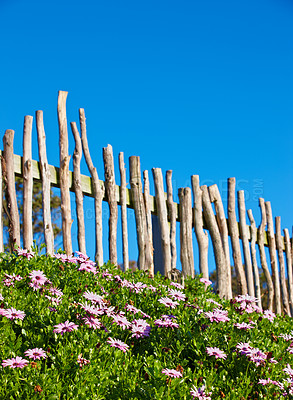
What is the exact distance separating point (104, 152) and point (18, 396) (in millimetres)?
4341

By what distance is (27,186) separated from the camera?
6199 mm

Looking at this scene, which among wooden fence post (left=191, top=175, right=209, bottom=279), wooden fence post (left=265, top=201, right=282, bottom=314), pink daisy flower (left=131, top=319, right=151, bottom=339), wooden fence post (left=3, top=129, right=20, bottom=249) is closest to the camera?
pink daisy flower (left=131, top=319, right=151, bottom=339)

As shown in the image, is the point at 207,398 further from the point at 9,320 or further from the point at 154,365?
the point at 9,320

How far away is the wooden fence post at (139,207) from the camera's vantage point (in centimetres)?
686

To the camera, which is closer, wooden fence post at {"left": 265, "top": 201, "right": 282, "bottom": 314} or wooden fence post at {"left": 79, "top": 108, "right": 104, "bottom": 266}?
wooden fence post at {"left": 79, "top": 108, "right": 104, "bottom": 266}

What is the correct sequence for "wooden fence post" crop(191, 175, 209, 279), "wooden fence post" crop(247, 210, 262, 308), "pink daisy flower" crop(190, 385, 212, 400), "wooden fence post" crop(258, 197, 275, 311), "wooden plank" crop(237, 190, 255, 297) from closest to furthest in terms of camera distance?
"pink daisy flower" crop(190, 385, 212, 400), "wooden fence post" crop(191, 175, 209, 279), "wooden plank" crop(237, 190, 255, 297), "wooden fence post" crop(247, 210, 262, 308), "wooden fence post" crop(258, 197, 275, 311)

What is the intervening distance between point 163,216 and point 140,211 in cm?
46

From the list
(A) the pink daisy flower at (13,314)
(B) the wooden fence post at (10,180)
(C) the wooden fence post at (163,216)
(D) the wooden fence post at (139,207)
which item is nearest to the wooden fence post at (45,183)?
(B) the wooden fence post at (10,180)

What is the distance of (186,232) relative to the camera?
Answer: 7469mm

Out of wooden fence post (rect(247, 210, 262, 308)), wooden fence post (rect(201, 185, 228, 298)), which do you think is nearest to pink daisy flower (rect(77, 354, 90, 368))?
wooden fence post (rect(201, 185, 228, 298))

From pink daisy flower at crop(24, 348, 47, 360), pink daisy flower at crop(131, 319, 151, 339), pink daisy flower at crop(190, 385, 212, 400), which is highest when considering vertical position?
pink daisy flower at crop(131, 319, 151, 339)

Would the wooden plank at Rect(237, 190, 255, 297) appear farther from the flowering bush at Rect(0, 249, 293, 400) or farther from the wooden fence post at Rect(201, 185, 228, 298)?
the flowering bush at Rect(0, 249, 293, 400)

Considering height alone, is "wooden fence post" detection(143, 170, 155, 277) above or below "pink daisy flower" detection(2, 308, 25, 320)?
above

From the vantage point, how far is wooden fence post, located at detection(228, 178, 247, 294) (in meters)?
8.23
